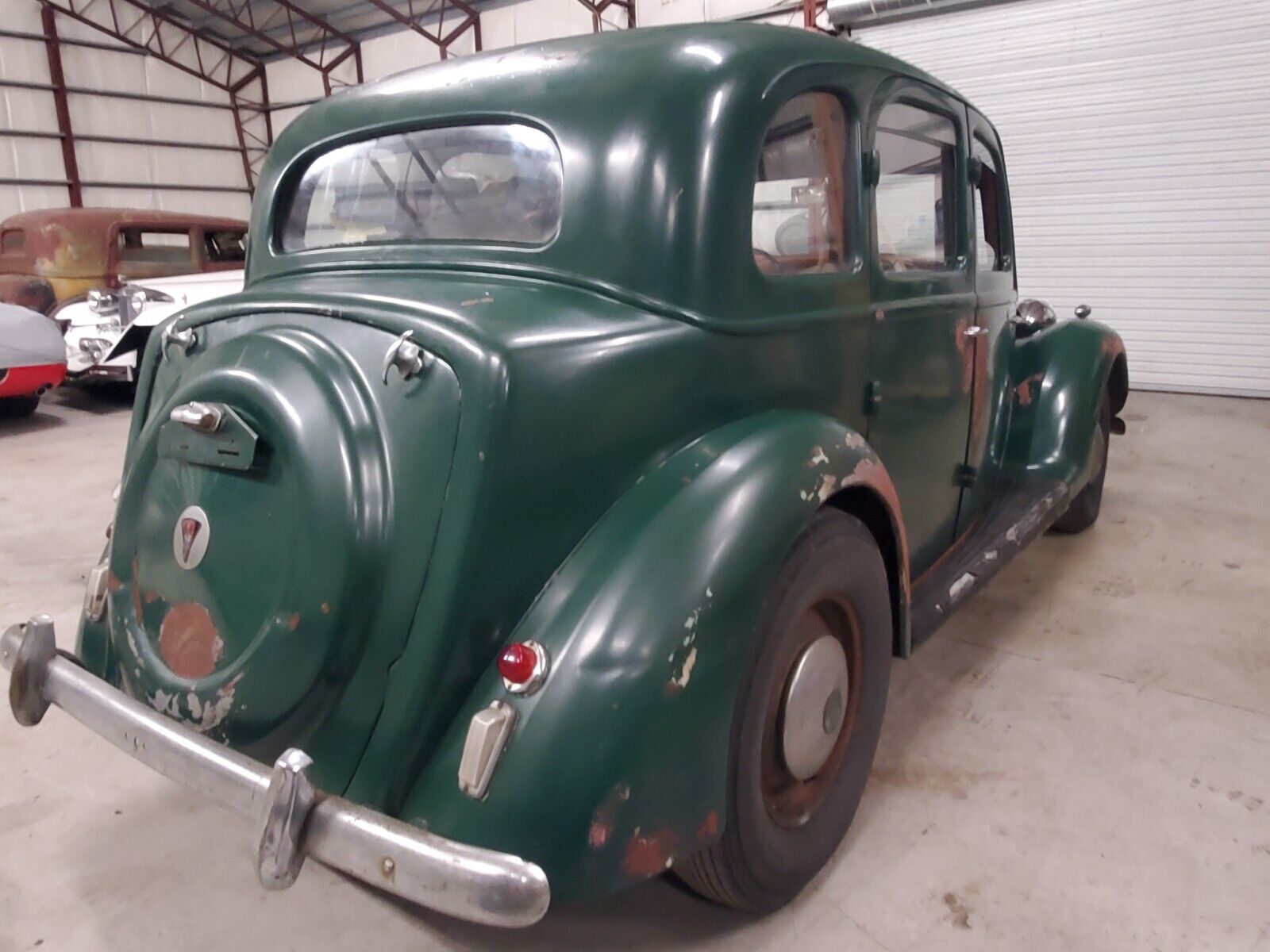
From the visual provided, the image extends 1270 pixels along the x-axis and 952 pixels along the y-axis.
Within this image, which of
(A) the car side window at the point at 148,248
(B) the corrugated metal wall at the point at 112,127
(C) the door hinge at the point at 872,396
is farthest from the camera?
(B) the corrugated metal wall at the point at 112,127

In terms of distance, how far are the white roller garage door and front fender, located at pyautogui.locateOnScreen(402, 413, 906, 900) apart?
7272 mm

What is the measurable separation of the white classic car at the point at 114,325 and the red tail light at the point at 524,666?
674 cm

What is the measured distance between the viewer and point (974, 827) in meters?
2.08

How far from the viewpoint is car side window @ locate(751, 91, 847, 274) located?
1.98m

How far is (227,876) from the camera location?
6.55ft

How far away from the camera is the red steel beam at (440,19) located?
1279 cm

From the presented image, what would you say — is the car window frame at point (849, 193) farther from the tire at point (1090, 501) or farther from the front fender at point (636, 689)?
the tire at point (1090, 501)

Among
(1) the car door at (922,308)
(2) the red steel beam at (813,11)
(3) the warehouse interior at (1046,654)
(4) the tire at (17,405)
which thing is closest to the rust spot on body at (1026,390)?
(1) the car door at (922,308)

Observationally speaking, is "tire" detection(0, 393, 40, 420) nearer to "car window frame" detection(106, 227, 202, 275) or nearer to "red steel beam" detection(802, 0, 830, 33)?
"car window frame" detection(106, 227, 202, 275)

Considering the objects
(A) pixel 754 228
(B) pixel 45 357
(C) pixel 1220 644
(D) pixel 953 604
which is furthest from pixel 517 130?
(B) pixel 45 357

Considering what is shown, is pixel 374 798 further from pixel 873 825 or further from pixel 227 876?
pixel 873 825

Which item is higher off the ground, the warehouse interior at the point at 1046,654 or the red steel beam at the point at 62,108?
the red steel beam at the point at 62,108

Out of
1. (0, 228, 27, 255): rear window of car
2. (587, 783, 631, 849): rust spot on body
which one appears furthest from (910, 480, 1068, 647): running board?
(0, 228, 27, 255): rear window of car

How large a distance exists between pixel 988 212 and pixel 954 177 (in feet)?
1.78
